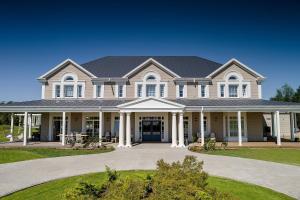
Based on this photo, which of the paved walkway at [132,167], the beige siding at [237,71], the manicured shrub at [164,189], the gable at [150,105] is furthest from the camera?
the beige siding at [237,71]

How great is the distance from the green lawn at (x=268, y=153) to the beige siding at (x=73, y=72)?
14814 mm

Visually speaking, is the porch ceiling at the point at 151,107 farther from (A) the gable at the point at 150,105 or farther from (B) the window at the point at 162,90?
(B) the window at the point at 162,90

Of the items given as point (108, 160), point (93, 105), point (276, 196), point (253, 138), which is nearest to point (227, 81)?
point (253, 138)

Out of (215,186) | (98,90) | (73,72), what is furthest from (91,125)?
(215,186)

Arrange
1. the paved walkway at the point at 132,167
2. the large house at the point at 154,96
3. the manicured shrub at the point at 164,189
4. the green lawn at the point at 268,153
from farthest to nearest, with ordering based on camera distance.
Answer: the large house at the point at 154,96 < the green lawn at the point at 268,153 < the paved walkway at the point at 132,167 < the manicured shrub at the point at 164,189

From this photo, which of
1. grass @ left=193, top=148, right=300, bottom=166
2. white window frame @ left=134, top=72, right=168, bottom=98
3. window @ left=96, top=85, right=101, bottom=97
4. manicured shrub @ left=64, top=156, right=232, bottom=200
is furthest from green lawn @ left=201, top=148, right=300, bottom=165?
window @ left=96, top=85, right=101, bottom=97

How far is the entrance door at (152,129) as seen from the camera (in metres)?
26.3

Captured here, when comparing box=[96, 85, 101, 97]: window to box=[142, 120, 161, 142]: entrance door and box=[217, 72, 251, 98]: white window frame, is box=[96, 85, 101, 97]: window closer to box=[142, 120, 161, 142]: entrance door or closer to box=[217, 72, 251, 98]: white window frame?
box=[142, 120, 161, 142]: entrance door

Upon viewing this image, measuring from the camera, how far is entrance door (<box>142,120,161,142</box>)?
2634 cm

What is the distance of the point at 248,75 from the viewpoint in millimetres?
27656

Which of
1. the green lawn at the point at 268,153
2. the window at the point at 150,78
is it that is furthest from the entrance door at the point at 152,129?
the green lawn at the point at 268,153

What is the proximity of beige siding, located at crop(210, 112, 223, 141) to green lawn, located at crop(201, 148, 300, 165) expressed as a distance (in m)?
6.13

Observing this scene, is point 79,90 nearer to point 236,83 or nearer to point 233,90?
point 233,90

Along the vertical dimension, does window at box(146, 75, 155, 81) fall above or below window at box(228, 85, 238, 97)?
above
